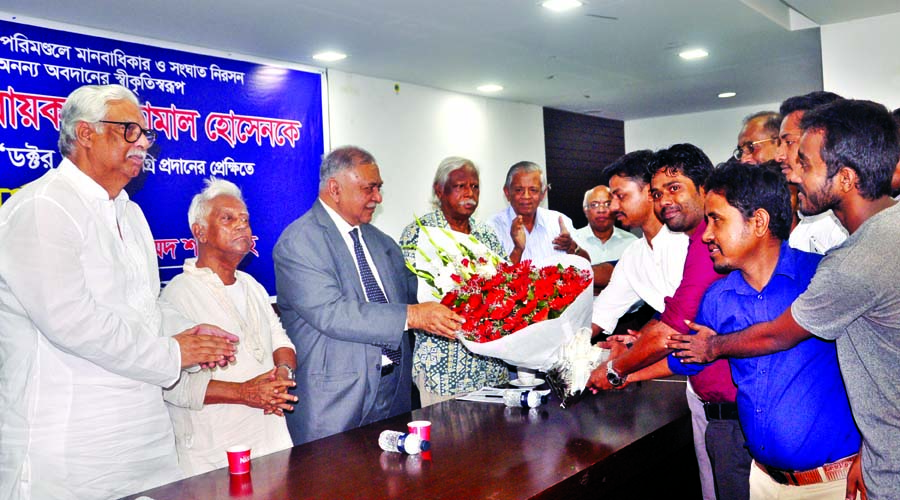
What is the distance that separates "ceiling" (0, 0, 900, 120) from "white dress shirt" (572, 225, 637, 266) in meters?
1.42

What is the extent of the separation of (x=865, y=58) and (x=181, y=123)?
15.7ft

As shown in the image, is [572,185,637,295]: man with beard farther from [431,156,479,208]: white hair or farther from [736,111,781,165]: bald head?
[736,111,781,165]: bald head

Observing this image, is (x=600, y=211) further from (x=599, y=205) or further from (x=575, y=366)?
(x=575, y=366)

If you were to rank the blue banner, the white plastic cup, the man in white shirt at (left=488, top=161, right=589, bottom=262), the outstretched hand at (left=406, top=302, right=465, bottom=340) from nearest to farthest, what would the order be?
the outstretched hand at (left=406, top=302, right=465, bottom=340)
the white plastic cup
the blue banner
the man in white shirt at (left=488, top=161, right=589, bottom=262)

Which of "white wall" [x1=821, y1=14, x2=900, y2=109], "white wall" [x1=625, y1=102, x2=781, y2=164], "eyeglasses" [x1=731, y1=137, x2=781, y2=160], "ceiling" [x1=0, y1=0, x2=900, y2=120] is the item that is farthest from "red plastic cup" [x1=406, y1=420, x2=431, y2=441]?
"white wall" [x1=625, y1=102, x2=781, y2=164]

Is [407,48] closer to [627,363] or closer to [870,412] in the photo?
[627,363]

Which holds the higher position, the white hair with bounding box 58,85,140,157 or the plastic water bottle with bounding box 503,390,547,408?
the white hair with bounding box 58,85,140,157

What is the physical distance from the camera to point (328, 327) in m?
2.93

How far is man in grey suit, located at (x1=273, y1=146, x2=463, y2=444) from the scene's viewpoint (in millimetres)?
2926

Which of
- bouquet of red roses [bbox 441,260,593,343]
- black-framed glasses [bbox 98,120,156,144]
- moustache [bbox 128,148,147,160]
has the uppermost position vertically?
black-framed glasses [bbox 98,120,156,144]

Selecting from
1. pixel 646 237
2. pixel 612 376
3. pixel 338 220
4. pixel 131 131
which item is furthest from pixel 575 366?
pixel 131 131

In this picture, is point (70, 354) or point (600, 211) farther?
point (600, 211)

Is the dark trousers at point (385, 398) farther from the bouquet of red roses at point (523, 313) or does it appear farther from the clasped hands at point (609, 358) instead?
the clasped hands at point (609, 358)

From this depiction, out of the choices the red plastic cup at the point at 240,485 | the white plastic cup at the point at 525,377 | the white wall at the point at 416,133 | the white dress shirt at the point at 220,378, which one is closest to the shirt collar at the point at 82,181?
the white dress shirt at the point at 220,378
